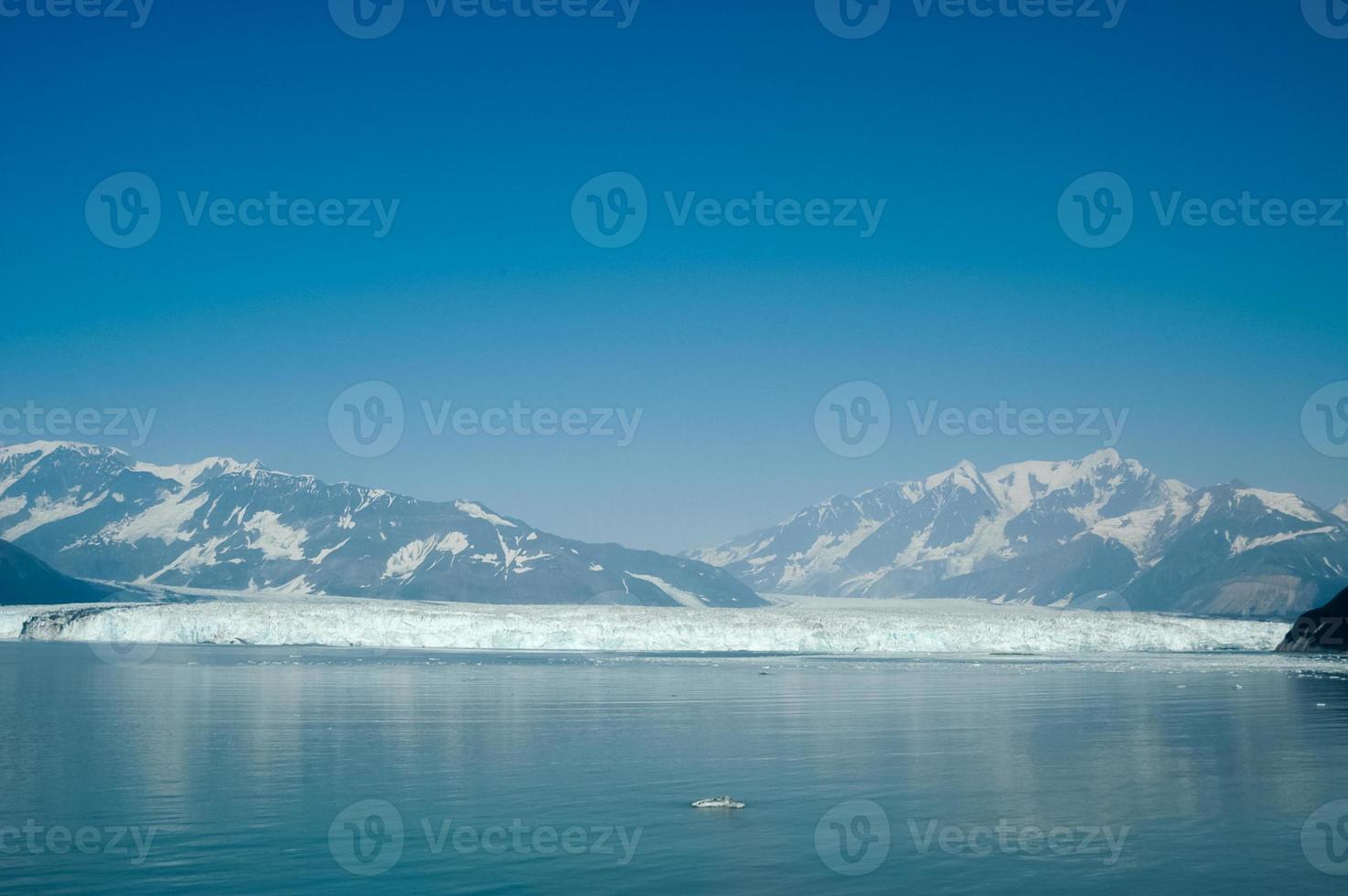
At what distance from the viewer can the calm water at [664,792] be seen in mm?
13828

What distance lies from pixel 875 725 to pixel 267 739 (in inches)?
567

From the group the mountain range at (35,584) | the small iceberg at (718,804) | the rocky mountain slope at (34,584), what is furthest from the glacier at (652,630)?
the mountain range at (35,584)

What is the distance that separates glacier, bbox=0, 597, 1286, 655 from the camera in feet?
257

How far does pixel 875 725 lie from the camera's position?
29.0 m

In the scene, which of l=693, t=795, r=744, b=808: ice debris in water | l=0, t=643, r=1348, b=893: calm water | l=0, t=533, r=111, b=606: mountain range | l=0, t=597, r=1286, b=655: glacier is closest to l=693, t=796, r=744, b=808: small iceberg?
l=693, t=795, r=744, b=808: ice debris in water

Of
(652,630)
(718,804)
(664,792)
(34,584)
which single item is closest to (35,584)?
(34,584)

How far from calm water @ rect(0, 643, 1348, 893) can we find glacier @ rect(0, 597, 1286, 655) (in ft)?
130

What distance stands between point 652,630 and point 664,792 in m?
61.2

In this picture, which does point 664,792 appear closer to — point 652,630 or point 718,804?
point 718,804

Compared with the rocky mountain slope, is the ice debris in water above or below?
below

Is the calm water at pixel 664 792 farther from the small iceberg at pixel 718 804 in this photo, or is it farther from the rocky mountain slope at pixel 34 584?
the rocky mountain slope at pixel 34 584

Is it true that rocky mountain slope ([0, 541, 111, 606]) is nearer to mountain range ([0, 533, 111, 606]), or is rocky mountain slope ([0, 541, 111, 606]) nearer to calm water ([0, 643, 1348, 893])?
mountain range ([0, 533, 111, 606])

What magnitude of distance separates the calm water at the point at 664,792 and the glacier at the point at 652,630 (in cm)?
3961

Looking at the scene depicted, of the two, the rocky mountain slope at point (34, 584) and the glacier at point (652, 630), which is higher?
the rocky mountain slope at point (34, 584)
